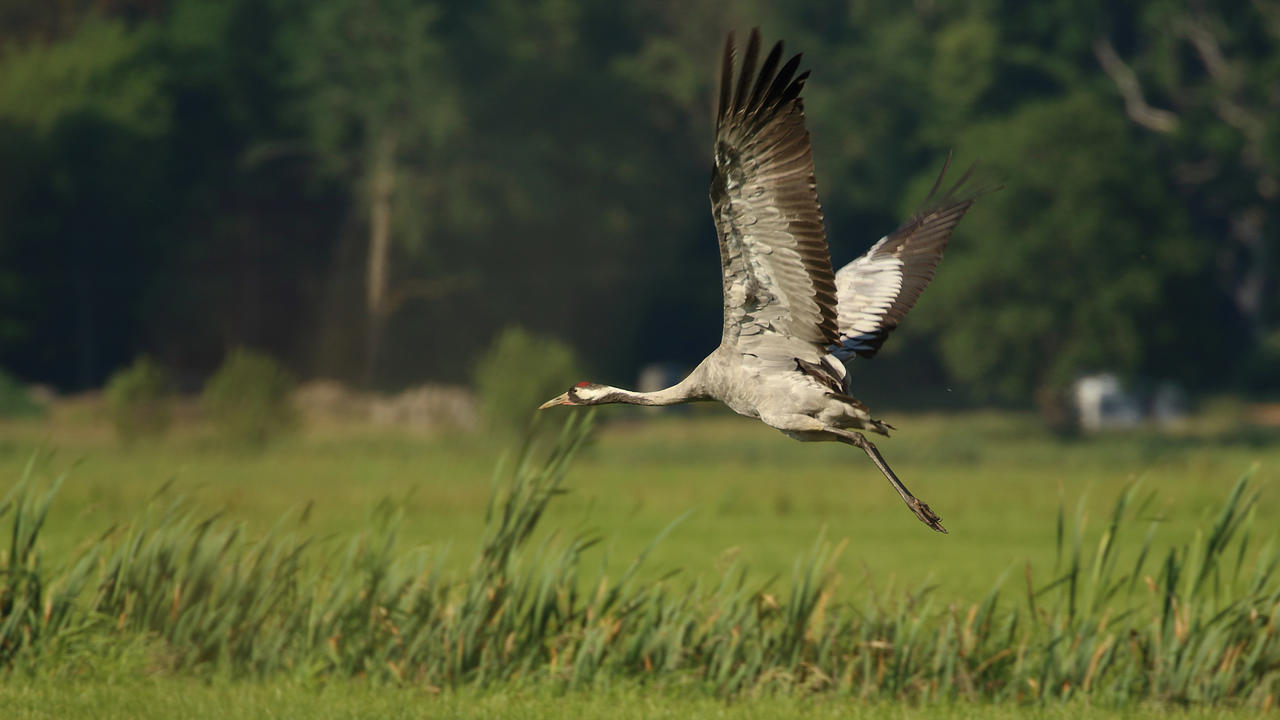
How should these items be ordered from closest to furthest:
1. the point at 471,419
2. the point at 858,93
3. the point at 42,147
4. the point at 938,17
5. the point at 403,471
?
the point at 403,471
the point at 471,419
the point at 42,147
the point at 858,93
the point at 938,17

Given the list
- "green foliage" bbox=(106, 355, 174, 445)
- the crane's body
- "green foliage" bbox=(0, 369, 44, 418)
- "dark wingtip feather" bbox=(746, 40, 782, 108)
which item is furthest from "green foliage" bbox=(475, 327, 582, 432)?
"dark wingtip feather" bbox=(746, 40, 782, 108)

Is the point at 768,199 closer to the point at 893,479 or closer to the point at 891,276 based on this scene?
the point at 893,479

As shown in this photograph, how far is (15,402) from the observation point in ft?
124

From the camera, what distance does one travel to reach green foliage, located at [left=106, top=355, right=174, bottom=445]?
30.1 metres

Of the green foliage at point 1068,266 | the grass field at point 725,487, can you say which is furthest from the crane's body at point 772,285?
the green foliage at point 1068,266

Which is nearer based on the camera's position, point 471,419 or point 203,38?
point 471,419

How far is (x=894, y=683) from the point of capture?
1008cm

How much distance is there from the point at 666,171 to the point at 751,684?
39.9 m

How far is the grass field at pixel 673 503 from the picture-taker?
9805mm

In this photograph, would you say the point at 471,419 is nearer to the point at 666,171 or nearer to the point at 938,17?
the point at 666,171

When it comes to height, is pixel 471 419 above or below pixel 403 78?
below

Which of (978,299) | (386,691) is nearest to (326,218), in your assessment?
(978,299)

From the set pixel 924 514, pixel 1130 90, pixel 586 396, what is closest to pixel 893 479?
pixel 924 514

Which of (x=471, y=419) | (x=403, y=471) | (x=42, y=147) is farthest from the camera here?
(x=42, y=147)
